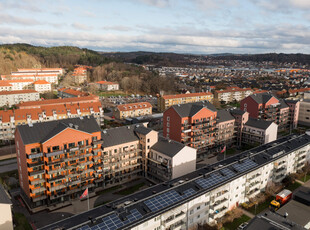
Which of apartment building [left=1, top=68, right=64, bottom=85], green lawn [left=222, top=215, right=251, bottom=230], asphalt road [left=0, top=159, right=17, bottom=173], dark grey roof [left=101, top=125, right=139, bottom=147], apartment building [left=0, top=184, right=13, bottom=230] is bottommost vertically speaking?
green lawn [left=222, top=215, right=251, bottom=230]

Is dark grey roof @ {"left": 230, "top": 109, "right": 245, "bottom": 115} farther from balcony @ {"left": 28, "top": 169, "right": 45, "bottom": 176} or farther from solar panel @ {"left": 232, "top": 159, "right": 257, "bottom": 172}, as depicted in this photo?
balcony @ {"left": 28, "top": 169, "right": 45, "bottom": 176}

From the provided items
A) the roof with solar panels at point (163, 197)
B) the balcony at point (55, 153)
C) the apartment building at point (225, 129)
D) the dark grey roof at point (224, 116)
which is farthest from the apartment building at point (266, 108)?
the balcony at point (55, 153)

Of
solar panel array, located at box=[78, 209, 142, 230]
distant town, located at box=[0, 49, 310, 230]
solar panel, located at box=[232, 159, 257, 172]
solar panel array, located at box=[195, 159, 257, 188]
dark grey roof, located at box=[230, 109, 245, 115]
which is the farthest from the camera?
dark grey roof, located at box=[230, 109, 245, 115]

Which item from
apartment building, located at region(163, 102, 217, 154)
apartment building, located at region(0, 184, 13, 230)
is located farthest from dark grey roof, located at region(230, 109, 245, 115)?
apartment building, located at region(0, 184, 13, 230)

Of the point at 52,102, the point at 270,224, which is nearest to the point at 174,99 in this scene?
the point at 52,102

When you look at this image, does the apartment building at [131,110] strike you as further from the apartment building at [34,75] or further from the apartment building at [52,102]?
the apartment building at [34,75]

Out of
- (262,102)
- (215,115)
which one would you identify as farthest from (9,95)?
(262,102)

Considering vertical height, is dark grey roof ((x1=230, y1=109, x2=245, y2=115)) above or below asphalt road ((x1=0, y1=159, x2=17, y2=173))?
above
